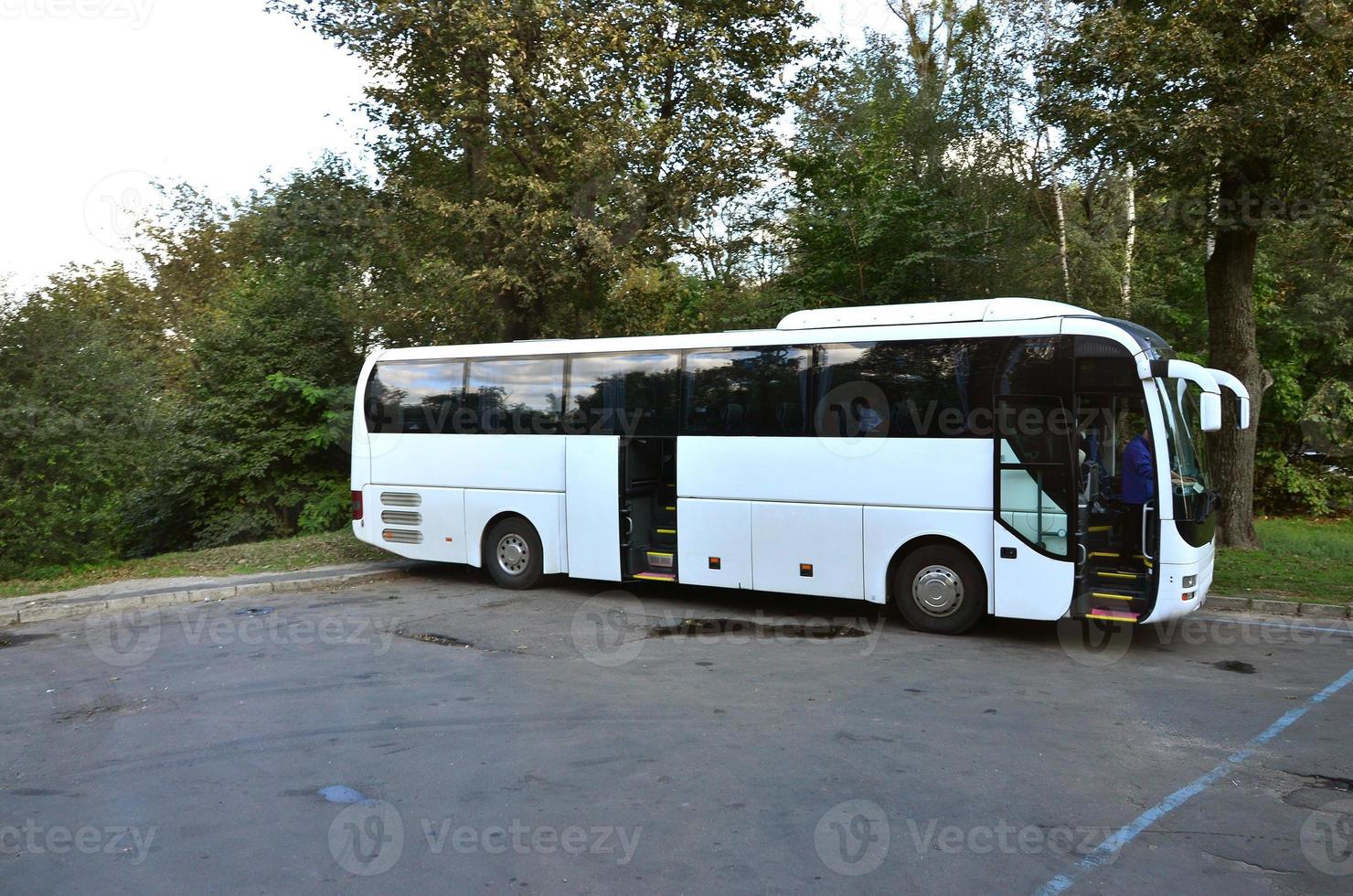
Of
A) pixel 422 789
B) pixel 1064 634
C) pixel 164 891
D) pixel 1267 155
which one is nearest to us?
pixel 164 891

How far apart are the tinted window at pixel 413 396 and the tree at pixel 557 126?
3.75 m

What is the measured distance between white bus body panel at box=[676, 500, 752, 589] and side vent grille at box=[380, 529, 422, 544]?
432cm

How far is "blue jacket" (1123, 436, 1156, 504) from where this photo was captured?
9.04 meters

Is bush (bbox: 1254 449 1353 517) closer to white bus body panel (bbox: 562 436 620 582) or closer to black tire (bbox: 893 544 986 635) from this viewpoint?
black tire (bbox: 893 544 986 635)

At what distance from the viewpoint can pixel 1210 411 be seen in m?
9.01

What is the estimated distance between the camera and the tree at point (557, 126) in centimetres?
1683

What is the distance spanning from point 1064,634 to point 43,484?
46.8ft

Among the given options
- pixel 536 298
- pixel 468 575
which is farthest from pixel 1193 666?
pixel 536 298

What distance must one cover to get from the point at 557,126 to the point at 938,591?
38.3 ft

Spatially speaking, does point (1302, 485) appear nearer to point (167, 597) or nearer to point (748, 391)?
point (748, 391)

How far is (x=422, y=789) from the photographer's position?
5.68 metres

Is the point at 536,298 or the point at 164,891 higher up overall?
the point at 536,298

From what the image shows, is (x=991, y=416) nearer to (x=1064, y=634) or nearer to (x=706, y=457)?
(x=1064, y=634)

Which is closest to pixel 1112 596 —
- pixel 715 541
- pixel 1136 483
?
pixel 1136 483
